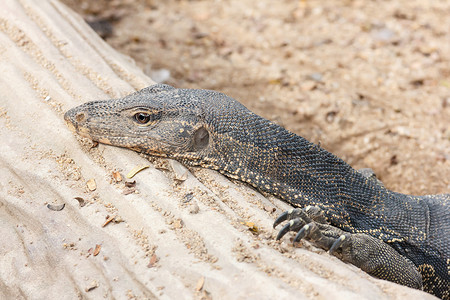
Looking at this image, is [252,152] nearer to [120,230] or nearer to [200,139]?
[200,139]

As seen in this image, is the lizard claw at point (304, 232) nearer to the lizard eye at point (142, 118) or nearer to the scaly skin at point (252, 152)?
the scaly skin at point (252, 152)

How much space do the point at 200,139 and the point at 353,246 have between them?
4.93ft

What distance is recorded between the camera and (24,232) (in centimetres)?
376

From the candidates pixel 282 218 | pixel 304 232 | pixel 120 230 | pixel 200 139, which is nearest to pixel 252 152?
pixel 200 139

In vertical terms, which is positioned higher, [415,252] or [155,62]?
[155,62]

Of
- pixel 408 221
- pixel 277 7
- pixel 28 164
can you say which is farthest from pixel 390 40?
pixel 28 164

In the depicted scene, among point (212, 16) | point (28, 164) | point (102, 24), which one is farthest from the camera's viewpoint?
point (212, 16)

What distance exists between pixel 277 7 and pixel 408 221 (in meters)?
5.76

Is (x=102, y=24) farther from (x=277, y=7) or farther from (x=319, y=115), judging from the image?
(x=319, y=115)

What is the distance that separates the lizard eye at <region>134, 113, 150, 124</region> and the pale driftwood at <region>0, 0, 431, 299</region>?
0.30m

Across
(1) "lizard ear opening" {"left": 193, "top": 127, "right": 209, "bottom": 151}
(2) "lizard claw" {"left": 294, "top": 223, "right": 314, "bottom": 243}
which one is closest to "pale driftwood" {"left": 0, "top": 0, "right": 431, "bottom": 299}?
(2) "lizard claw" {"left": 294, "top": 223, "right": 314, "bottom": 243}

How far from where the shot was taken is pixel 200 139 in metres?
3.96

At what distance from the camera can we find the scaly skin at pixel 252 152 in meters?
3.90

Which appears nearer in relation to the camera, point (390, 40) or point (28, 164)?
point (28, 164)
